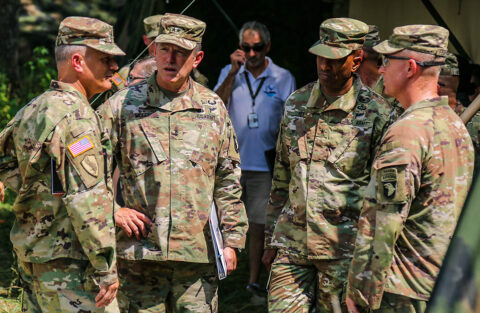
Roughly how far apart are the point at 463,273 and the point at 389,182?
63.8 inches

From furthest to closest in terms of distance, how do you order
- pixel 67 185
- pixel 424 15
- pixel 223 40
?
pixel 223 40, pixel 424 15, pixel 67 185

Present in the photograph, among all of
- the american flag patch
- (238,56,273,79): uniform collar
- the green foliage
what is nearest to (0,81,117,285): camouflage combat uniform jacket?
the american flag patch

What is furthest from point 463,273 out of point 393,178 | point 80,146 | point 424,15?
point 424,15

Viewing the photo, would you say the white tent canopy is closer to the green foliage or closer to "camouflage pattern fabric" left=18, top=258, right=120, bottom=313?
"camouflage pattern fabric" left=18, top=258, right=120, bottom=313

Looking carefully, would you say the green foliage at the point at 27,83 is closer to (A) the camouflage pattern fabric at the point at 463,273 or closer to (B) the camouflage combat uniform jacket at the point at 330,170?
(B) the camouflage combat uniform jacket at the point at 330,170

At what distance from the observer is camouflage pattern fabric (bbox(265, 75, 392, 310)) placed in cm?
378

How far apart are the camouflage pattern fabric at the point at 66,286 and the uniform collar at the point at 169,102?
0.96 metres

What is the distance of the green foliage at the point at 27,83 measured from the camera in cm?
862

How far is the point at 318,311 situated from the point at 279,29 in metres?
4.35

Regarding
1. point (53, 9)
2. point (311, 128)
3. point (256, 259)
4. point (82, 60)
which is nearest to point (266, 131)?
point (256, 259)

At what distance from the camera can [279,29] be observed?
7.66 metres

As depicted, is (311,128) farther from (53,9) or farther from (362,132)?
(53,9)

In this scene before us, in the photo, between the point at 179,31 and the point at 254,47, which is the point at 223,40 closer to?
the point at 254,47

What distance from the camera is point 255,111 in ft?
19.1
